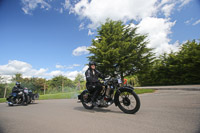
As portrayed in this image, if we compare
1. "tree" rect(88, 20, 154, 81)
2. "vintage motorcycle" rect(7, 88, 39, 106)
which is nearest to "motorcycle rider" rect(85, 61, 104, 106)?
"vintage motorcycle" rect(7, 88, 39, 106)

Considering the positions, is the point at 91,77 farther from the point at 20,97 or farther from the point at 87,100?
the point at 20,97

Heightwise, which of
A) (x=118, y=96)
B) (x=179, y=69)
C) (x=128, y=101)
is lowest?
(x=128, y=101)

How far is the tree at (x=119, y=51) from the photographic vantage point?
13680mm

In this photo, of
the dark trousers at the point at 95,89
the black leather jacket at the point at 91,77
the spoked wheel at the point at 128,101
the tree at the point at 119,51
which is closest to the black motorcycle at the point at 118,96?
the spoked wheel at the point at 128,101

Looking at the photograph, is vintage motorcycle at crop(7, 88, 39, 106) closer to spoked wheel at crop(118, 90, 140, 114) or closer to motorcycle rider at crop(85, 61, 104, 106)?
motorcycle rider at crop(85, 61, 104, 106)

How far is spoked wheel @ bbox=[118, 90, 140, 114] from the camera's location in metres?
3.26

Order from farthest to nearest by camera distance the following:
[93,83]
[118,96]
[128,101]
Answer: [93,83]
[118,96]
[128,101]

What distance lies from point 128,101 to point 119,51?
11.1 m

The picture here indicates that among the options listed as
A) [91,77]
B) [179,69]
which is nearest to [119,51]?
[91,77]

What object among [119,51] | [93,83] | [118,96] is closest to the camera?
[118,96]

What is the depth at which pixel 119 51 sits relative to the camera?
1406 centimetres

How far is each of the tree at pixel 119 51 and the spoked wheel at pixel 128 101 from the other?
9.57m

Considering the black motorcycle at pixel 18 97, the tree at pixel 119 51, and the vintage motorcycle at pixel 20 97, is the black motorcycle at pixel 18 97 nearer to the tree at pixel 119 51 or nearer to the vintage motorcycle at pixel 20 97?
the vintage motorcycle at pixel 20 97

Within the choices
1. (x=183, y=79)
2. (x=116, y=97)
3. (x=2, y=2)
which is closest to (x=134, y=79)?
(x=183, y=79)
